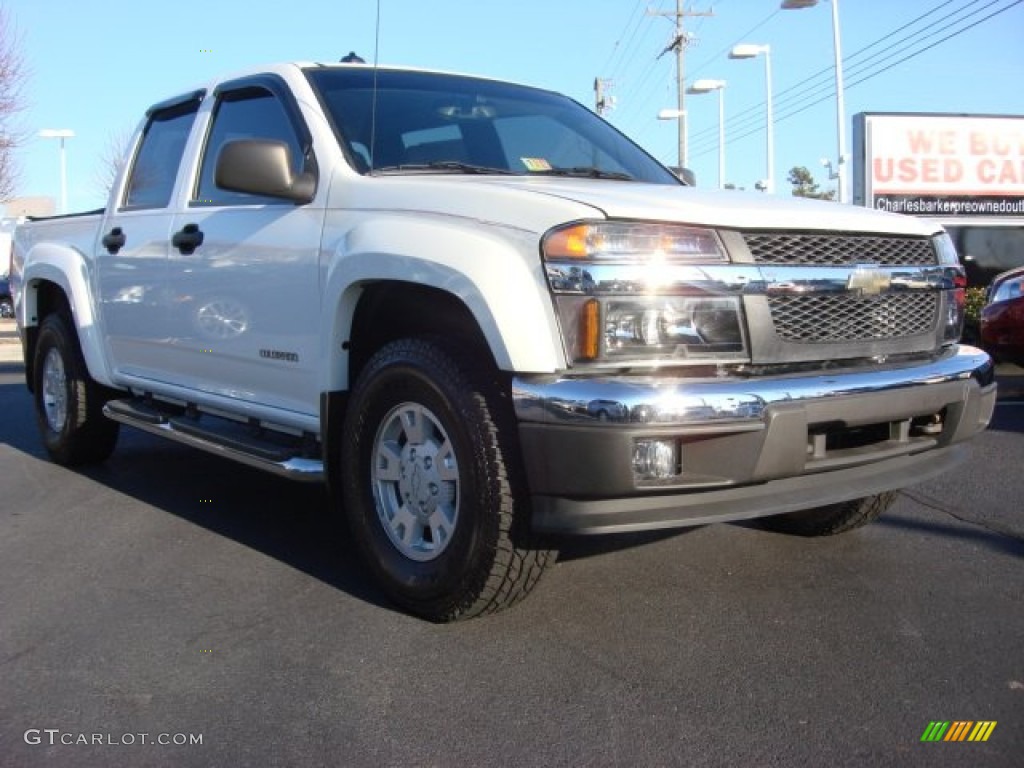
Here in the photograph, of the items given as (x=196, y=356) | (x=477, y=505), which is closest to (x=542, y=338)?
(x=477, y=505)

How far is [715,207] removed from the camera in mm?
3199

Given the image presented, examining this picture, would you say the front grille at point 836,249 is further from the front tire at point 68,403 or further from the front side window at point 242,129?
the front tire at point 68,403

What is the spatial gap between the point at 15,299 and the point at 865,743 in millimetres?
5997

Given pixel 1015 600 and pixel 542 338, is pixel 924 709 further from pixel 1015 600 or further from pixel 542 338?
pixel 542 338

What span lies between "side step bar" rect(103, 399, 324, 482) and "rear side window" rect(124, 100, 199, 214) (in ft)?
3.53

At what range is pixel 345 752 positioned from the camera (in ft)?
8.50

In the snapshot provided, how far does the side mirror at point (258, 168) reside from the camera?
3.79m

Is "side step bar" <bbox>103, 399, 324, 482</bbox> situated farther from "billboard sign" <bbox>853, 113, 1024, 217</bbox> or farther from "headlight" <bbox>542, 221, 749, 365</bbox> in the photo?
"billboard sign" <bbox>853, 113, 1024, 217</bbox>

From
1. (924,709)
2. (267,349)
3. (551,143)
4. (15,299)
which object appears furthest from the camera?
(15,299)

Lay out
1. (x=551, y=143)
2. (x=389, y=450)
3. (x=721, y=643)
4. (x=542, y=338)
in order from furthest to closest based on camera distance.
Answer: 1. (x=551, y=143)
2. (x=389, y=450)
3. (x=721, y=643)
4. (x=542, y=338)

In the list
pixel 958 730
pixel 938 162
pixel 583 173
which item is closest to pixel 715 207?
pixel 583 173

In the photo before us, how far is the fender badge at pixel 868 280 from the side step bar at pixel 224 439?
204cm

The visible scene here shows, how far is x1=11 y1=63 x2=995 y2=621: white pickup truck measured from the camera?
2945mm

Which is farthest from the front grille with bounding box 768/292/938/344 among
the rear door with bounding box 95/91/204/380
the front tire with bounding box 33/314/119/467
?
the front tire with bounding box 33/314/119/467
